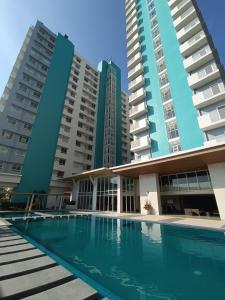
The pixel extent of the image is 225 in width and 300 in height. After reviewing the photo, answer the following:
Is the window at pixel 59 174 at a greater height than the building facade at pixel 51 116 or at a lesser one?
lesser

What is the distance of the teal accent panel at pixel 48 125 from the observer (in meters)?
30.5

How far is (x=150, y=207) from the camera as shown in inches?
861

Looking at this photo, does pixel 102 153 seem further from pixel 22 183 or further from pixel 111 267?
pixel 111 267

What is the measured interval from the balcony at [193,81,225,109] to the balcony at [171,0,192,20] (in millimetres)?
16811

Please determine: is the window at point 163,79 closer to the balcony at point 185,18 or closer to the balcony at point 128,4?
the balcony at point 185,18

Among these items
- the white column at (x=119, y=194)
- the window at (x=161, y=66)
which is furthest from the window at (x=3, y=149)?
the window at (x=161, y=66)

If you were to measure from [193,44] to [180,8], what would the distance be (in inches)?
375

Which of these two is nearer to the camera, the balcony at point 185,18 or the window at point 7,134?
the balcony at point 185,18

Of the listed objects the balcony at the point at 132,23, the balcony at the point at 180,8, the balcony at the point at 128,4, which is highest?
the balcony at the point at 128,4

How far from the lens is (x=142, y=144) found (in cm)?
2638

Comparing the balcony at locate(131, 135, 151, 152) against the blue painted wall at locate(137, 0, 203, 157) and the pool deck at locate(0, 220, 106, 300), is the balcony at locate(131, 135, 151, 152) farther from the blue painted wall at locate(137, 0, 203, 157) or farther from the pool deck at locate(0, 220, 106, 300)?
the pool deck at locate(0, 220, 106, 300)

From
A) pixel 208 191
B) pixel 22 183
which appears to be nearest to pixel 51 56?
pixel 22 183

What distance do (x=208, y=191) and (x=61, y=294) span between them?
64.0ft

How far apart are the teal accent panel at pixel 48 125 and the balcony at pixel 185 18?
26.6 m
